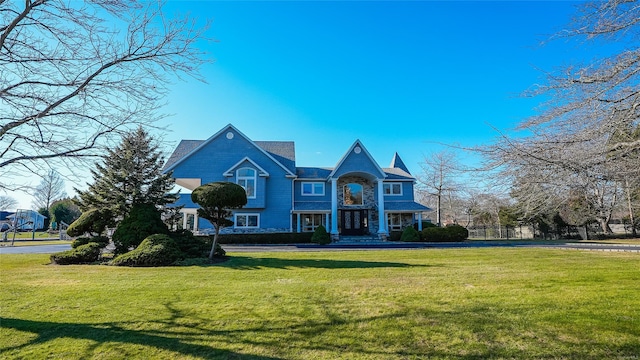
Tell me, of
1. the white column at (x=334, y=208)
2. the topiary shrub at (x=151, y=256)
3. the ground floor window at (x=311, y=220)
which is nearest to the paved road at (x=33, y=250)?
the topiary shrub at (x=151, y=256)

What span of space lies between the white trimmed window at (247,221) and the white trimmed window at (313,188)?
4606mm

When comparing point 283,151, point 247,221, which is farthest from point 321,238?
point 283,151

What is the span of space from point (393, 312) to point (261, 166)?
73.6ft

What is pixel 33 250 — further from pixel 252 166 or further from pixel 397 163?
pixel 397 163

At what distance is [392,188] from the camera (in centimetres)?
2872

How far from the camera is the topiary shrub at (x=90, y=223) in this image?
1302 cm

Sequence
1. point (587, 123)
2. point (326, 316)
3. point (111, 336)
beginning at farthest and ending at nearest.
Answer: point (326, 316) < point (587, 123) < point (111, 336)

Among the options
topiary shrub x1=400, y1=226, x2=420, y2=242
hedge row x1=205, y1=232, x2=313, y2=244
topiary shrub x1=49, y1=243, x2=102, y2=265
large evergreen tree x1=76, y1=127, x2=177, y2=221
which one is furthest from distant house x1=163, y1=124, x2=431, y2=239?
topiary shrub x1=49, y1=243, x2=102, y2=265

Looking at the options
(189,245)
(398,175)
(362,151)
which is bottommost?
(189,245)

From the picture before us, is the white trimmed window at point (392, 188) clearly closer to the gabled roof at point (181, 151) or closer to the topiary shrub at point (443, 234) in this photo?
the topiary shrub at point (443, 234)

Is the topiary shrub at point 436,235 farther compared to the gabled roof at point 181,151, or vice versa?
the gabled roof at point 181,151

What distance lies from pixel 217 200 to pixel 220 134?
52.1 ft

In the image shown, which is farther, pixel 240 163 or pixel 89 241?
pixel 240 163

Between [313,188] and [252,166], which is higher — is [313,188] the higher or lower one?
the lower one
